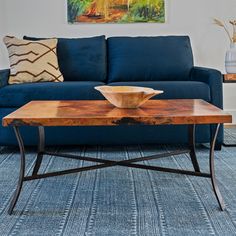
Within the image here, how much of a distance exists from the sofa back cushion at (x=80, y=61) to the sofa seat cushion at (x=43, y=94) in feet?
1.90

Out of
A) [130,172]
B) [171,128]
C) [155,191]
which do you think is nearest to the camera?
[155,191]

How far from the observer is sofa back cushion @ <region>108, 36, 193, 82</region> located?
3572 millimetres

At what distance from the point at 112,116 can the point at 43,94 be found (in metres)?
1.33

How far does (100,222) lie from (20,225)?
1.11 ft

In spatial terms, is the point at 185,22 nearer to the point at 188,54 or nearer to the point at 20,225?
the point at 188,54

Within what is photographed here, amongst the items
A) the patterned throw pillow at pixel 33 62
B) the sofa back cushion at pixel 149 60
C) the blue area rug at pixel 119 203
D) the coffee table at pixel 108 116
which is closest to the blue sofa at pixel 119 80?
the sofa back cushion at pixel 149 60

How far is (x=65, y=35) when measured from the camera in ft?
13.6

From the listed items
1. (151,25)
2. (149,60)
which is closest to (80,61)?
(149,60)

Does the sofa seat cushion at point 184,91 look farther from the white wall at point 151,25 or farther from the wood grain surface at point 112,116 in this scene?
the white wall at point 151,25

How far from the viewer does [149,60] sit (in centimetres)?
359

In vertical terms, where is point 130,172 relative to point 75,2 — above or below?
below

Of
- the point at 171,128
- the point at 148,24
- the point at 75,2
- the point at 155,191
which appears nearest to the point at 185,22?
the point at 148,24

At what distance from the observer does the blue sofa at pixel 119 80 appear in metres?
3.03

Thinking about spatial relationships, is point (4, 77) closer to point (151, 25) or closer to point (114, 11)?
point (114, 11)
